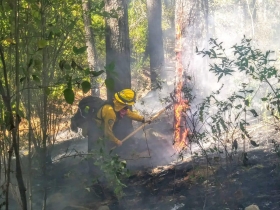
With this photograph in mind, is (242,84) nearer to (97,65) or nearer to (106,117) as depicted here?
(106,117)

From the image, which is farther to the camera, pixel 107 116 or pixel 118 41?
pixel 118 41

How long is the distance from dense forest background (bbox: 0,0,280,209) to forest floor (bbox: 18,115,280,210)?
1.56 feet

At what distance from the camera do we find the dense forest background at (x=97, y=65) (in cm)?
236

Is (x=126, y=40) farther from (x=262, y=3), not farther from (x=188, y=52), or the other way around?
(x=262, y=3)

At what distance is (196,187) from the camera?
17.5 ft

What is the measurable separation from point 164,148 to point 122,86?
5.30ft

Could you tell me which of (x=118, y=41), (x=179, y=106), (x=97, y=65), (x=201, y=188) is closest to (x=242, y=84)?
(x=201, y=188)

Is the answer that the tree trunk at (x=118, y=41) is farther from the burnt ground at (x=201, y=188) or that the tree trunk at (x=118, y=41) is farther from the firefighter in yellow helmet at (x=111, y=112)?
the burnt ground at (x=201, y=188)

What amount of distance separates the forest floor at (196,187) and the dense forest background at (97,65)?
18.7 inches

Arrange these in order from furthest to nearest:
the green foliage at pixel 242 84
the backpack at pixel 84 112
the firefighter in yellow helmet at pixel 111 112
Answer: the backpack at pixel 84 112, the firefighter in yellow helmet at pixel 111 112, the green foliage at pixel 242 84

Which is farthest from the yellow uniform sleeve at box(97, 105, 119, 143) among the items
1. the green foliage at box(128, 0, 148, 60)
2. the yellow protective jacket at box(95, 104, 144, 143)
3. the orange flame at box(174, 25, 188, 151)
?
the green foliage at box(128, 0, 148, 60)

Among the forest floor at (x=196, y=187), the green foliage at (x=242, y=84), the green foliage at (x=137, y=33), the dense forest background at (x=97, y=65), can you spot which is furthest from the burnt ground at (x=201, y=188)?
the green foliage at (x=137, y=33)

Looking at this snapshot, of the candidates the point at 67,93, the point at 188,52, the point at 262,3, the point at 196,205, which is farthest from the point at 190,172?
the point at 262,3

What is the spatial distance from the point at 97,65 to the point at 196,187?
8263mm
